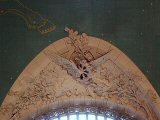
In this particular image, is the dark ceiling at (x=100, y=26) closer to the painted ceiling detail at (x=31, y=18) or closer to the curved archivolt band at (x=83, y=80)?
the painted ceiling detail at (x=31, y=18)

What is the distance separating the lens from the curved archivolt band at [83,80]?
24141mm

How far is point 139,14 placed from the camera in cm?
2431

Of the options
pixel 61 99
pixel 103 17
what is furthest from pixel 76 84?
pixel 103 17

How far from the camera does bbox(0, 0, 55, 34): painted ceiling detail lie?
2430cm

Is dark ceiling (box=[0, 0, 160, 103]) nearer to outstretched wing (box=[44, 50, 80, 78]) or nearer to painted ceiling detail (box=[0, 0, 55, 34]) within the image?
painted ceiling detail (box=[0, 0, 55, 34])

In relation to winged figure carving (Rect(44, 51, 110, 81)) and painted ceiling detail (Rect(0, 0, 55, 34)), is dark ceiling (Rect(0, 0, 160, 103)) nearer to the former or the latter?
painted ceiling detail (Rect(0, 0, 55, 34))

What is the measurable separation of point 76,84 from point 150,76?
88.6 inches

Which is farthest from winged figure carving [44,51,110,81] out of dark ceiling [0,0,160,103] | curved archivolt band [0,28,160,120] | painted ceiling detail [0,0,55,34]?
painted ceiling detail [0,0,55,34]

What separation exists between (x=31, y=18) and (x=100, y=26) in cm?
210

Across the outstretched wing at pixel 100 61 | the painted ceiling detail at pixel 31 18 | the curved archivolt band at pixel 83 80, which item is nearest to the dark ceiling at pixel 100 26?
the painted ceiling detail at pixel 31 18

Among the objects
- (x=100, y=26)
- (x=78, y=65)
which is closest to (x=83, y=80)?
(x=78, y=65)

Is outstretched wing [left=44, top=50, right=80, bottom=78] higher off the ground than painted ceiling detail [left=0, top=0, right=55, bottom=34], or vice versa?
painted ceiling detail [left=0, top=0, right=55, bottom=34]

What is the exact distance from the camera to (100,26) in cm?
2430

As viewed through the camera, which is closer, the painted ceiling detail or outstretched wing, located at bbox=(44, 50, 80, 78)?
outstretched wing, located at bbox=(44, 50, 80, 78)
